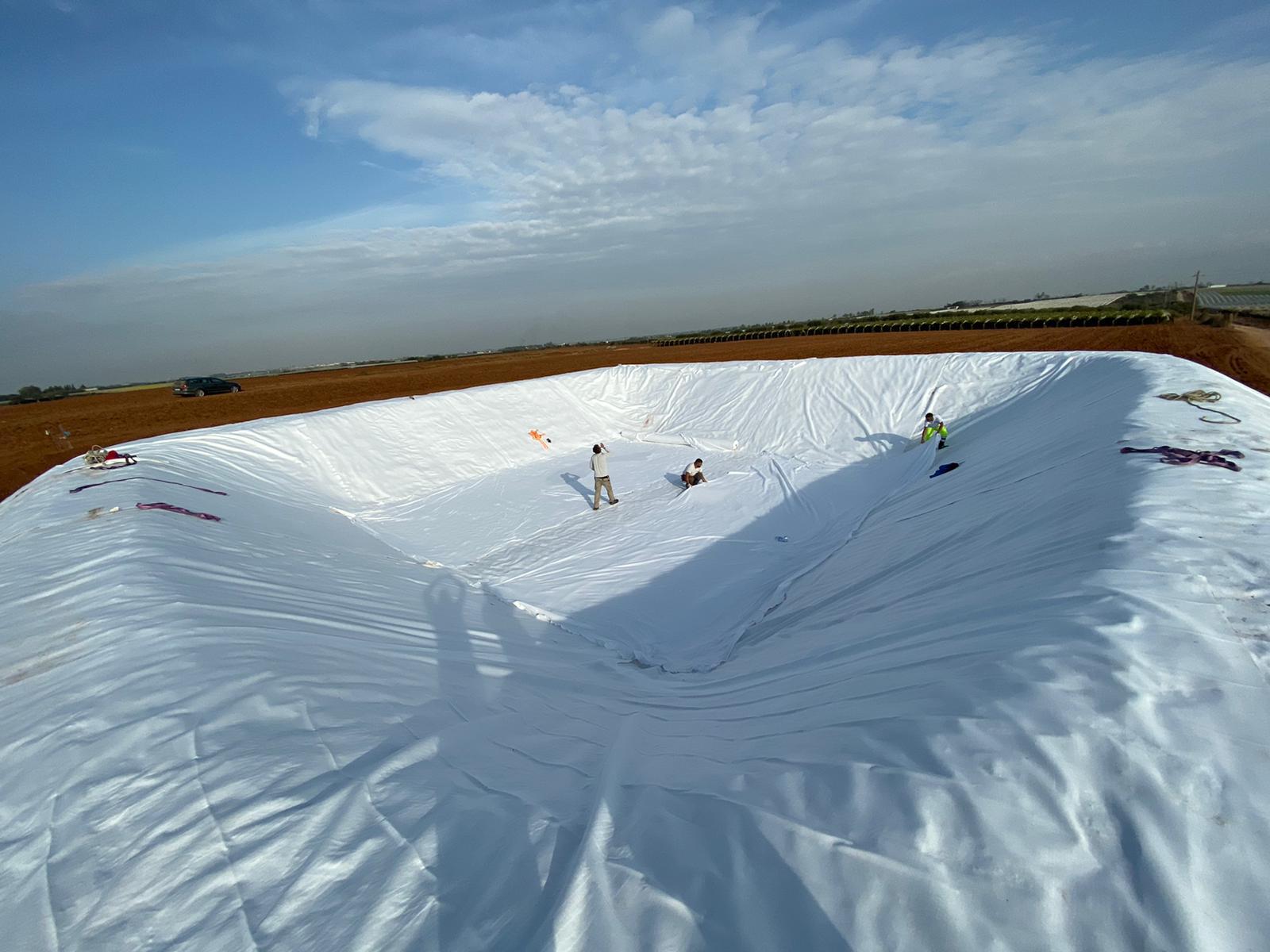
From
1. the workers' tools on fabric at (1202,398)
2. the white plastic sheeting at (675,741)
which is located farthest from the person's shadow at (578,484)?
the workers' tools on fabric at (1202,398)

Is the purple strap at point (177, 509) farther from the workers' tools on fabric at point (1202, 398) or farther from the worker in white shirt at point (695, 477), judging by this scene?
the workers' tools on fabric at point (1202, 398)

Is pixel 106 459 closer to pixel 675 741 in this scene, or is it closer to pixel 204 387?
pixel 675 741

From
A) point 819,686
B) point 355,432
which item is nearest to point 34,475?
point 355,432

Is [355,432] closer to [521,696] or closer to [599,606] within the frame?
[599,606]

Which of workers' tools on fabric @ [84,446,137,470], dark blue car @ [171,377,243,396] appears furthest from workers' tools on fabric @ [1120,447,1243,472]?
dark blue car @ [171,377,243,396]

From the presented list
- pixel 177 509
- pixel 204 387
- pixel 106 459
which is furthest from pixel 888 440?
pixel 204 387

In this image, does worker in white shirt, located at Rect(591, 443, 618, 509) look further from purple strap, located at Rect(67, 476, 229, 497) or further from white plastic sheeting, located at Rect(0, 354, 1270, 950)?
purple strap, located at Rect(67, 476, 229, 497)
